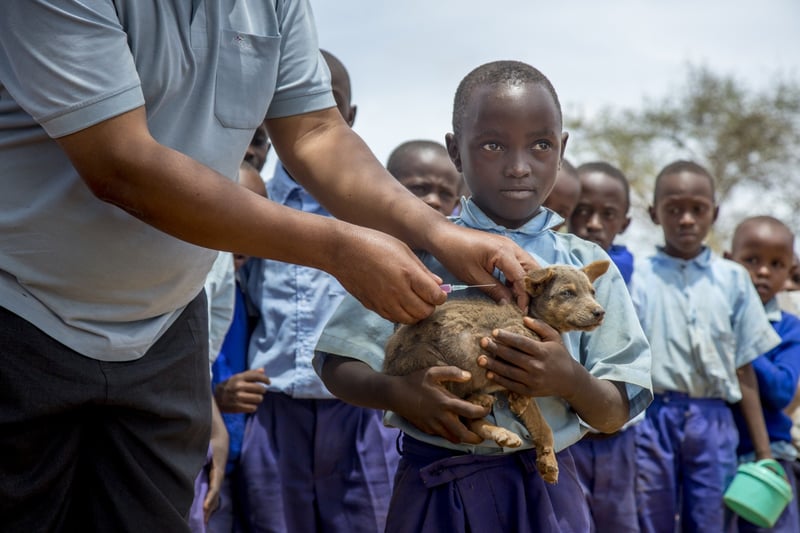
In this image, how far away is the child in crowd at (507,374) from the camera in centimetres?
237

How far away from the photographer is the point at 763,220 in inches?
247

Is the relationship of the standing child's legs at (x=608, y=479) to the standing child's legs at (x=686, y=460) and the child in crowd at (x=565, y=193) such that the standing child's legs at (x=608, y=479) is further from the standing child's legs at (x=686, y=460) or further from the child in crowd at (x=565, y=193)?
the child in crowd at (x=565, y=193)

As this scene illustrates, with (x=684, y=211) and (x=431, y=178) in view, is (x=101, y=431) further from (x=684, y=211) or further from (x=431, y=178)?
(x=684, y=211)

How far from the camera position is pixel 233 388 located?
13.2ft

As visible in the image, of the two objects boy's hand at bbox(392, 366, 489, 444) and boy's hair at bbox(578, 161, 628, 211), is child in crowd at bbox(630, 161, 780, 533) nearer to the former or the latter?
boy's hair at bbox(578, 161, 628, 211)

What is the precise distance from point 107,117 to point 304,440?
239 cm

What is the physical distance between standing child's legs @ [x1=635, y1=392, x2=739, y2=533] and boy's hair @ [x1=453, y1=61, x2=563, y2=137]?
108 inches

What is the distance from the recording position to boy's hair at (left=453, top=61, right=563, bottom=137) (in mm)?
3002

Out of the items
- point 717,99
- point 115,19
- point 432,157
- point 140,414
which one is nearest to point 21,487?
point 140,414

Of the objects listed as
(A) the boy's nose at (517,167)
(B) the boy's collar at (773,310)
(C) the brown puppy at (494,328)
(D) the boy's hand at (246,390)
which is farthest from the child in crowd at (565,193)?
(C) the brown puppy at (494,328)

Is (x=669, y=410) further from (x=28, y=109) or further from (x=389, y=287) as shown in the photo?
(x=28, y=109)

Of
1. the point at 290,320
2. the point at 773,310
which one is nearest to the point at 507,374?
the point at 290,320

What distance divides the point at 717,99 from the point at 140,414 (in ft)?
71.5

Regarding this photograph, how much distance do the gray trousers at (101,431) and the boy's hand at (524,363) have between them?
750 millimetres
